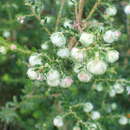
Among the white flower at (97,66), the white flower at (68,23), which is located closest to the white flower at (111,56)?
the white flower at (97,66)

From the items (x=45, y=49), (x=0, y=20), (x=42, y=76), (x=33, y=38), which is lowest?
(x=42, y=76)

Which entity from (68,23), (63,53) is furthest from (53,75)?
(68,23)

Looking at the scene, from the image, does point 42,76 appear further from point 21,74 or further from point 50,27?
point 21,74

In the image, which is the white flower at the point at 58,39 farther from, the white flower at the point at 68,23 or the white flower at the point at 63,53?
the white flower at the point at 68,23

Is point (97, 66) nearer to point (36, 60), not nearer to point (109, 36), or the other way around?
point (109, 36)

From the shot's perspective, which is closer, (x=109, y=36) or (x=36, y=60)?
(x=109, y=36)

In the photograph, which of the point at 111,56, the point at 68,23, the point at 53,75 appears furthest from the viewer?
the point at 68,23

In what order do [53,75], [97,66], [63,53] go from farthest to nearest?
[63,53], [53,75], [97,66]

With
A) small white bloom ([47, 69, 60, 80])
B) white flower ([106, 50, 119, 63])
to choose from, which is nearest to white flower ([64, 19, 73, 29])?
small white bloom ([47, 69, 60, 80])

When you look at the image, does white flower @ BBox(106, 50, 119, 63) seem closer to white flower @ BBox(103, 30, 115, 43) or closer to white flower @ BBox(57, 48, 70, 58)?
white flower @ BBox(103, 30, 115, 43)

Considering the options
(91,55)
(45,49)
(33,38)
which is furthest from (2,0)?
(91,55)

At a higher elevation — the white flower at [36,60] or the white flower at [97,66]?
the white flower at [36,60]
